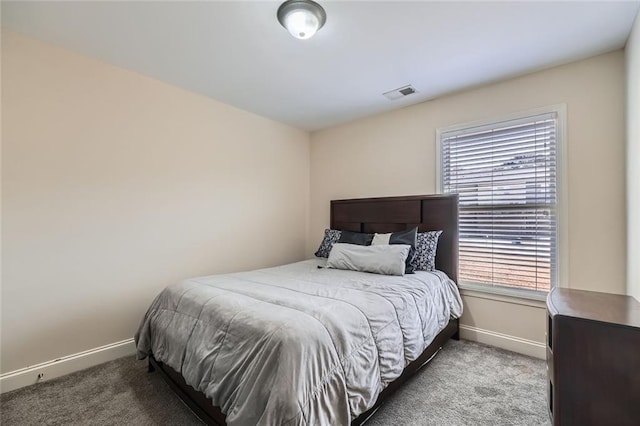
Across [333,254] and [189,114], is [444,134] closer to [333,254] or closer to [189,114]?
[333,254]

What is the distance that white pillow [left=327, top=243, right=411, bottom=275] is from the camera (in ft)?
8.47

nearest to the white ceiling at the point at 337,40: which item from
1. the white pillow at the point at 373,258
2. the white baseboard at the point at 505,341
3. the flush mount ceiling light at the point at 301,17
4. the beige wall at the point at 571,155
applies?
the flush mount ceiling light at the point at 301,17

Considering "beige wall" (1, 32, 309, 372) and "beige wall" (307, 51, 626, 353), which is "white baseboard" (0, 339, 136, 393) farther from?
"beige wall" (307, 51, 626, 353)

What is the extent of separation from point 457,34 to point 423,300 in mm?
1903

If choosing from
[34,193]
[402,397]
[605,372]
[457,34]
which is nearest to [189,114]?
[34,193]

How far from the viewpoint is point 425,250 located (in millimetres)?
2834

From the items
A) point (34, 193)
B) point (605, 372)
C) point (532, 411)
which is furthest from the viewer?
point (34, 193)

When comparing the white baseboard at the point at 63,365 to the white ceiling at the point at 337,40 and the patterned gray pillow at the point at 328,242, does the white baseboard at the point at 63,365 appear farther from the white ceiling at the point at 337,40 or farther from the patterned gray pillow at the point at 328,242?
the white ceiling at the point at 337,40

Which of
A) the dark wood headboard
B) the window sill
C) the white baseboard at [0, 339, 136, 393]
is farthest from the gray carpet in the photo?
the dark wood headboard

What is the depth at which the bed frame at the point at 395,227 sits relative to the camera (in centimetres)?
168

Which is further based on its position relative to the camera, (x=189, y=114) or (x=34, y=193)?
→ (x=189, y=114)

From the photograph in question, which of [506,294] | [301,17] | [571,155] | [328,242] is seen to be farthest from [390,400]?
[301,17]

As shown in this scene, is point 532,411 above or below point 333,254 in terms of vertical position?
below

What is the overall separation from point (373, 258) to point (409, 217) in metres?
0.79
